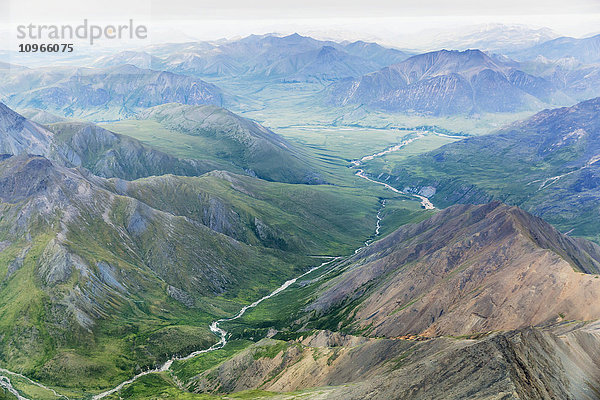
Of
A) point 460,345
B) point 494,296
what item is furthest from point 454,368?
point 494,296

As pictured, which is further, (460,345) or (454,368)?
(460,345)

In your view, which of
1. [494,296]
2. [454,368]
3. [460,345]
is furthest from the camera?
[494,296]

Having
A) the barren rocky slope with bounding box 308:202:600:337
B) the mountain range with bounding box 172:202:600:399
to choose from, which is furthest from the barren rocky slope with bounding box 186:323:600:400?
the barren rocky slope with bounding box 308:202:600:337

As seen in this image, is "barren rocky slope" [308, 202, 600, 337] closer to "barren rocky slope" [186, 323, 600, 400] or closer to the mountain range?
the mountain range

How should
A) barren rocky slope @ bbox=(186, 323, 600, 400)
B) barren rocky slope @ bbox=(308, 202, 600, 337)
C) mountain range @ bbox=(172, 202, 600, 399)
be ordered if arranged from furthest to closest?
barren rocky slope @ bbox=(308, 202, 600, 337) < mountain range @ bbox=(172, 202, 600, 399) < barren rocky slope @ bbox=(186, 323, 600, 400)

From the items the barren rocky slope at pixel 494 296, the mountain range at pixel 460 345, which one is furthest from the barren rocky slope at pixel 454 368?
the barren rocky slope at pixel 494 296

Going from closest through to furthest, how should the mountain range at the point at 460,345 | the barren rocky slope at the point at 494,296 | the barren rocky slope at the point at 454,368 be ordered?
the barren rocky slope at the point at 454,368
the mountain range at the point at 460,345
the barren rocky slope at the point at 494,296

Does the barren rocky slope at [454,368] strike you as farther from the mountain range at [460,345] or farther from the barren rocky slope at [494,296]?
the barren rocky slope at [494,296]

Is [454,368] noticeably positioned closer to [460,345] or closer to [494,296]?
[460,345]

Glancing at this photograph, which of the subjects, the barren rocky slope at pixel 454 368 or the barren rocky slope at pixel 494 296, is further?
the barren rocky slope at pixel 494 296

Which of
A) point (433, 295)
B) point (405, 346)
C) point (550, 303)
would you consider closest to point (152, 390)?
point (405, 346)

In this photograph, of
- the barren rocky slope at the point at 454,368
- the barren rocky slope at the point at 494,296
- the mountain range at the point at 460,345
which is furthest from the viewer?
the barren rocky slope at the point at 494,296
